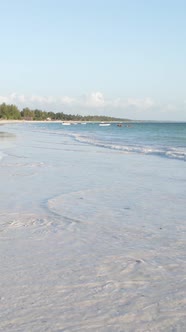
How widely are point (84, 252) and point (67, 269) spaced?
2.40ft

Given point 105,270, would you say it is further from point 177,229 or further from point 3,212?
point 3,212

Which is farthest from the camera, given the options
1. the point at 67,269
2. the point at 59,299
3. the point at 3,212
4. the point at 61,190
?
the point at 61,190

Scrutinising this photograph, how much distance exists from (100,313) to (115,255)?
1743 mm

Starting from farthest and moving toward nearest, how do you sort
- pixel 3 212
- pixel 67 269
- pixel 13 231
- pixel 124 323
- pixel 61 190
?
pixel 61 190 → pixel 3 212 → pixel 13 231 → pixel 67 269 → pixel 124 323

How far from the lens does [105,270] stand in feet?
16.9

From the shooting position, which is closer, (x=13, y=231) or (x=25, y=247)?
(x=25, y=247)

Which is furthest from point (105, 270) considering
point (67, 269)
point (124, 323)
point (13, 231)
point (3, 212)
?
point (3, 212)

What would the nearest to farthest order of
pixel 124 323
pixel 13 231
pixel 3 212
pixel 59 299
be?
pixel 124 323
pixel 59 299
pixel 13 231
pixel 3 212

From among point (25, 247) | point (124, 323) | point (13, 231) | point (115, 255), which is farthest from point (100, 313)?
point (13, 231)

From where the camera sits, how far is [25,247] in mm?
6047

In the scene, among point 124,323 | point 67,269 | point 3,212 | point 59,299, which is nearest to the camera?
point 124,323

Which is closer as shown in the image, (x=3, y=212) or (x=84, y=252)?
(x=84, y=252)

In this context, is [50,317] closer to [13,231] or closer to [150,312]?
[150,312]

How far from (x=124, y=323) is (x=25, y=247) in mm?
2579
